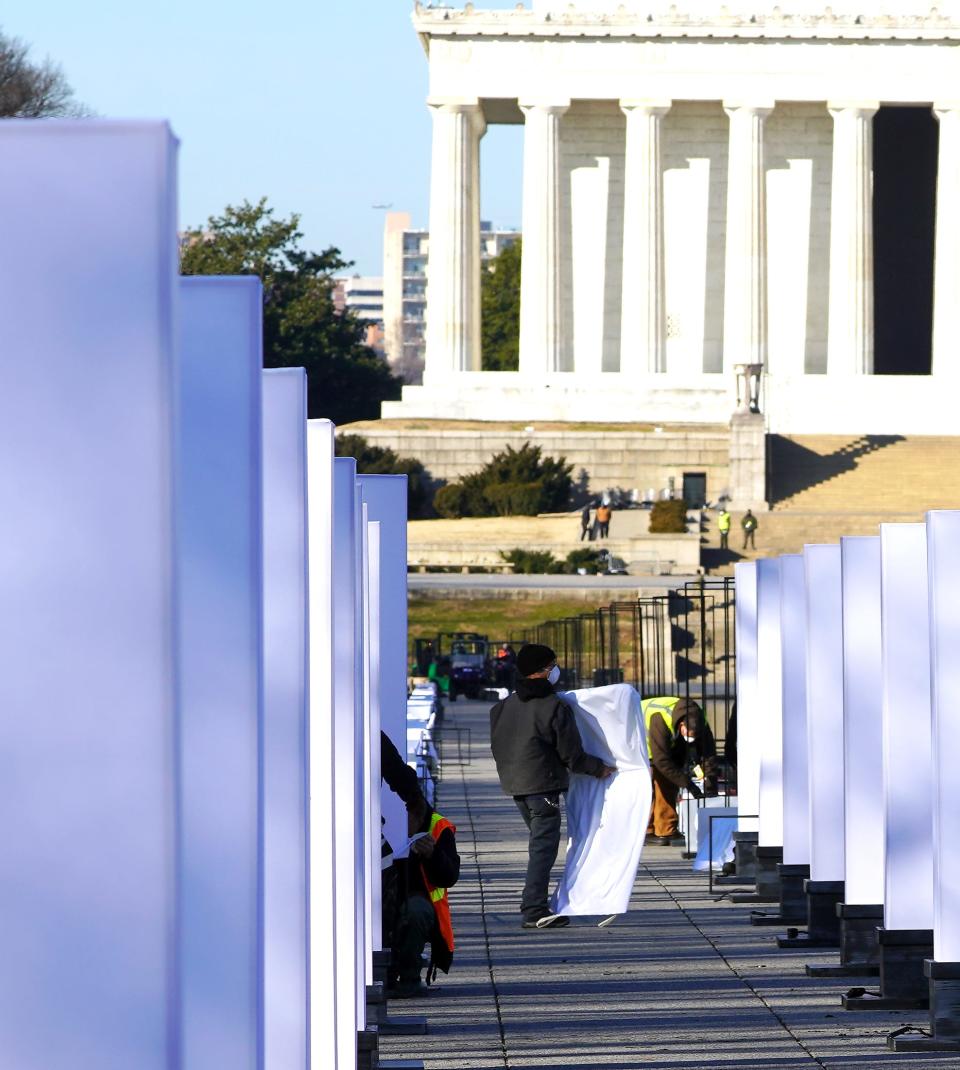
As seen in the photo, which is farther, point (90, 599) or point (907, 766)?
point (907, 766)

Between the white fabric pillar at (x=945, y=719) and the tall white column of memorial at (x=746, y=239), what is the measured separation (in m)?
75.0

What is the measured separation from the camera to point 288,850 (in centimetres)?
658

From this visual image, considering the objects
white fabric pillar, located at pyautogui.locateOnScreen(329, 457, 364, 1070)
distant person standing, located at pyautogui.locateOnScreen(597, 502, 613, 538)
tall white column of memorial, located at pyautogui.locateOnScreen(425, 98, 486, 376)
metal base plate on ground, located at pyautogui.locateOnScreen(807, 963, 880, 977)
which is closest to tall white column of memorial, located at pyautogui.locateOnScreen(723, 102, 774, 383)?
tall white column of memorial, located at pyautogui.locateOnScreen(425, 98, 486, 376)

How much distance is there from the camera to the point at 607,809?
16.0 metres

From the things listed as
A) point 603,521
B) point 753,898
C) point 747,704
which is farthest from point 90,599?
point 603,521

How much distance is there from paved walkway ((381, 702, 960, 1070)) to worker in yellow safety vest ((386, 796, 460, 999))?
25 cm

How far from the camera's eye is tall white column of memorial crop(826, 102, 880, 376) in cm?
8638

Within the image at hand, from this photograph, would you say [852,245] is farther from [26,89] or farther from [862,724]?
[862,724]

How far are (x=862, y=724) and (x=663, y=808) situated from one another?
8.67 m

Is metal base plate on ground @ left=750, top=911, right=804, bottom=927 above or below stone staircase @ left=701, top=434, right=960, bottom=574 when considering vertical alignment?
below

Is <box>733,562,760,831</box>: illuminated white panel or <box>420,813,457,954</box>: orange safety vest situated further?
<box>733,562,760,831</box>: illuminated white panel

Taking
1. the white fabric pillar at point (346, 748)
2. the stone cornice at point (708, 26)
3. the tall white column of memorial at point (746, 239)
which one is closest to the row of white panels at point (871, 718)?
the white fabric pillar at point (346, 748)

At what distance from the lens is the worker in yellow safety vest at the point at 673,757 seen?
2075 cm

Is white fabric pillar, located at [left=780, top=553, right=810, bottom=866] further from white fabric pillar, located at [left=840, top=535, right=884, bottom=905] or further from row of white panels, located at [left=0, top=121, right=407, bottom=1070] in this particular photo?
row of white panels, located at [left=0, top=121, right=407, bottom=1070]
